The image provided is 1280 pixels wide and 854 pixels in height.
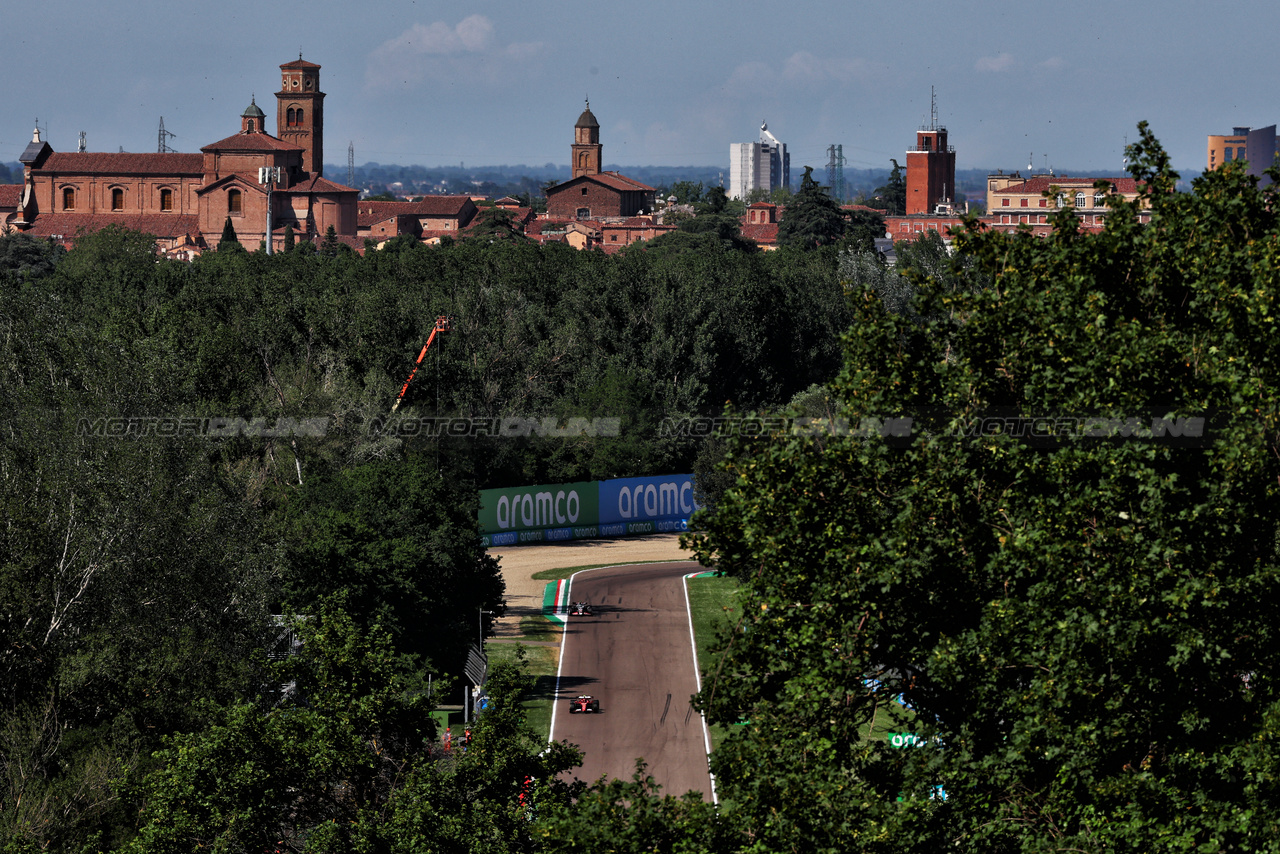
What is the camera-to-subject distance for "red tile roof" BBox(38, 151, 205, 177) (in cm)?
15262

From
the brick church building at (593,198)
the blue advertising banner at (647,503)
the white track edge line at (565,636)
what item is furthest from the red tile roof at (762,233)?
the white track edge line at (565,636)

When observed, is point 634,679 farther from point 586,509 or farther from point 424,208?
point 424,208

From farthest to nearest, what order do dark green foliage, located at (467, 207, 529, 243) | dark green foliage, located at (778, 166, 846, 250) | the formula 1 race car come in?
dark green foliage, located at (467, 207, 529, 243), dark green foliage, located at (778, 166, 846, 250), the formula 1 race car

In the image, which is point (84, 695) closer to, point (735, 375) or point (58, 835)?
point (58, 835)

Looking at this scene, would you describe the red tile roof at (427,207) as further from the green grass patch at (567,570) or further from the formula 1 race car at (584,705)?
the formula 1 race car at (584,705)

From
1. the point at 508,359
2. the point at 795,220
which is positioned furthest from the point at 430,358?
the point at 795,220

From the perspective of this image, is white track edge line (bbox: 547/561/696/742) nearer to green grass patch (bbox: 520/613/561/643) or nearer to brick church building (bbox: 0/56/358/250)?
green grass patch (bbox: 520/613/561/643)

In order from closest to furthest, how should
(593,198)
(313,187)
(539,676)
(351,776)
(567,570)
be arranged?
(351,776)
(539,676)
(567,570)
(313,187)
(593,198)

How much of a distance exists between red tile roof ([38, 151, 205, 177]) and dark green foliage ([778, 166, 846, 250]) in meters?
70.9

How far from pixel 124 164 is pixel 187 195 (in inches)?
327

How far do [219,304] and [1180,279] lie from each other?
167 ft

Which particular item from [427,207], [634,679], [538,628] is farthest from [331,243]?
[634,679]

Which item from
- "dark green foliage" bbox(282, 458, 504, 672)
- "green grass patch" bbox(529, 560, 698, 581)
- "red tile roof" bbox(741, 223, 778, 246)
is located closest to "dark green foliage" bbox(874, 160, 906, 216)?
"red tile roof" bbox(741, 223, 778, 246)

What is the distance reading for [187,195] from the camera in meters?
153
